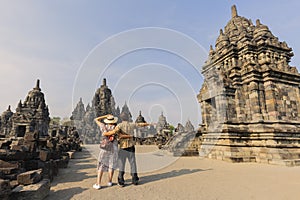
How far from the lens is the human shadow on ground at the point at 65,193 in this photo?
11.6 feet

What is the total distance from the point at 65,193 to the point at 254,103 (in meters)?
9.79

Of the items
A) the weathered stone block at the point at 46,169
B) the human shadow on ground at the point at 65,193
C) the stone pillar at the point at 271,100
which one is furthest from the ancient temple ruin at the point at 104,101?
the human shadow on ground at the point at 65,193

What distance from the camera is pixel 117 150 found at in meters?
4.54

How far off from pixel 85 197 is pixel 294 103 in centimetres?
1195

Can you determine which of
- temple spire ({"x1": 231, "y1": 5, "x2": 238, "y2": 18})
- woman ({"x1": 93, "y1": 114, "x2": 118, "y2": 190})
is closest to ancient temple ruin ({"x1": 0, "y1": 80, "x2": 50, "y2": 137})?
woman ({"x1": 93, "y1": 114, "x2": 118, "y2": 190})

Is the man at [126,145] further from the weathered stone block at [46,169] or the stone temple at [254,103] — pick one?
the stone temple at [254,103]

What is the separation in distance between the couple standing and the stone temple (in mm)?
5949

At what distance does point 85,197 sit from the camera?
3.51 m

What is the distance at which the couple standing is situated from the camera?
4266mm

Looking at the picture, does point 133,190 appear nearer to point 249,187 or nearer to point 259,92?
point 249,187

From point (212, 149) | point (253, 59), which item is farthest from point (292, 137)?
point (253, 59)

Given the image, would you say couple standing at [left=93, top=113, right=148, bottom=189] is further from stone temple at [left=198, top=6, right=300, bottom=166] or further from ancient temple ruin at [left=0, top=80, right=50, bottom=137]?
ancient temple ruin at [left=0, top=80, right=50, bottom=137]

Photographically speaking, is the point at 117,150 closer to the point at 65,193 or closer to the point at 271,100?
the point at 65,193

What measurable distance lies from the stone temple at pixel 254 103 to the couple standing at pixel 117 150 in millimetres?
5949
